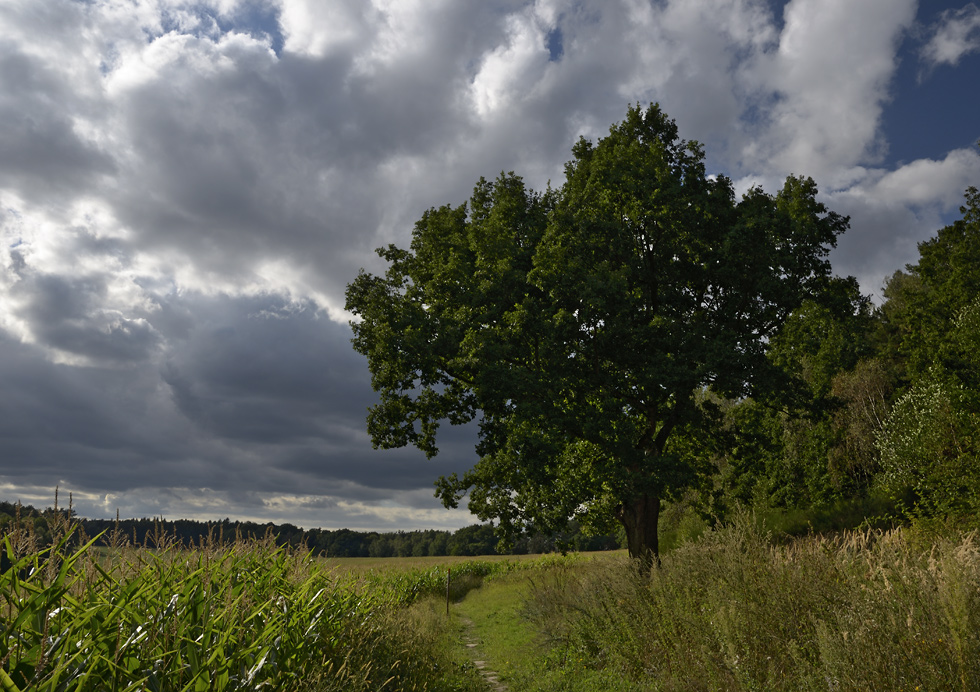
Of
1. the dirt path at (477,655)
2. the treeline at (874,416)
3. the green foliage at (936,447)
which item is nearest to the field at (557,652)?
the dirt path at (477,655)

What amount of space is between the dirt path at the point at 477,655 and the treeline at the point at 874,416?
28.5ft

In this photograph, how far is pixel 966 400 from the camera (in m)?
21.9

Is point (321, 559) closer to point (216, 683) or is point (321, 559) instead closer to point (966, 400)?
point (216, 683)

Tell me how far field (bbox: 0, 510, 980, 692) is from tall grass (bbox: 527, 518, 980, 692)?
2cm

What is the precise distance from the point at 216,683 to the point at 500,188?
20.7 m

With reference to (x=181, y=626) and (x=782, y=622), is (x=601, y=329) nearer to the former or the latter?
(x=782, y=622)

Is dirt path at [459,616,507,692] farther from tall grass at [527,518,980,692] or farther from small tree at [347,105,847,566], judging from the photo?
small tree at [347,105,847,566]

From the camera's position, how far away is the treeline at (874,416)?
69.0ft

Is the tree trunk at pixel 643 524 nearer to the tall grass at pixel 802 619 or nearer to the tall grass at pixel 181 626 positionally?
the tall grass at pixel 802 619

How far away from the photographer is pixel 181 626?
468 centimetres

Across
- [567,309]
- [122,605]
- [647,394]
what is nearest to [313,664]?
[122,605]

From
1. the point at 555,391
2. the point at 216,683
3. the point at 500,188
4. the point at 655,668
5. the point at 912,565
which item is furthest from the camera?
the point at 500,188

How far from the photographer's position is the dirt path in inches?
492

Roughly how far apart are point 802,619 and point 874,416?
34457 millimetres
